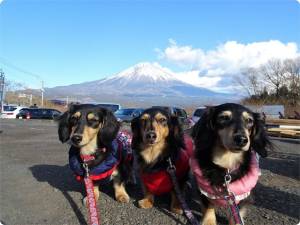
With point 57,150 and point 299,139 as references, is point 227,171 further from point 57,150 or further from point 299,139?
point 299,139

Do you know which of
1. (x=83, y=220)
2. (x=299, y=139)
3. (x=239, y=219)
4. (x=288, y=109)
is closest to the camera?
(x=239, y=219)

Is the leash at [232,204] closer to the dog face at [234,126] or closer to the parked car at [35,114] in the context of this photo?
the dog face at [234,126]

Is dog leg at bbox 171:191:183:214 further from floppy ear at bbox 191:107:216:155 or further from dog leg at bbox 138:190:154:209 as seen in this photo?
floppy ear at bbox 191:107:216:155

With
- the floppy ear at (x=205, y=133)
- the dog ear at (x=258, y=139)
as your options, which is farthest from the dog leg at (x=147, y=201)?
the dog ear at (x=258, y=139)

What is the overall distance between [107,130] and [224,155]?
152cm

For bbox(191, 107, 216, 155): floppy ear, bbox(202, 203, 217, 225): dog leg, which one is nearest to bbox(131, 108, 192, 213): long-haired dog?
bbox(202, 203, 217, 225): dog leg

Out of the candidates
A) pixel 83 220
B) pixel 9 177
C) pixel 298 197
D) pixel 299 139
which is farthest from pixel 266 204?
pixel 299 139

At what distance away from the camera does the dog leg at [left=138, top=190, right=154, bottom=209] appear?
→ 418cm

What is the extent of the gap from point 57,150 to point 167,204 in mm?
6047

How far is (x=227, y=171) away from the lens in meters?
3.52

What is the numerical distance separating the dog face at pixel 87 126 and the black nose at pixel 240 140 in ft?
5.58

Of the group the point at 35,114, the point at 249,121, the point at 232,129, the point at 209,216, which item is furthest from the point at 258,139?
the point at 35,114

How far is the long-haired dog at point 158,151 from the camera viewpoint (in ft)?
13.5

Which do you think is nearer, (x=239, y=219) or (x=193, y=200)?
(x=239, y=219)
